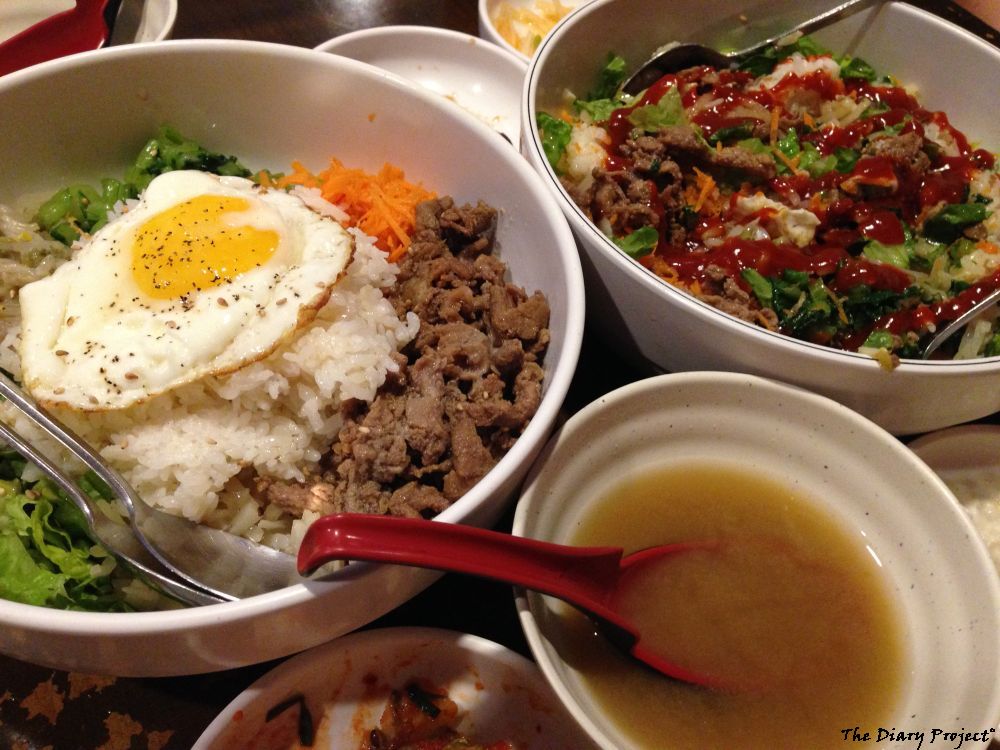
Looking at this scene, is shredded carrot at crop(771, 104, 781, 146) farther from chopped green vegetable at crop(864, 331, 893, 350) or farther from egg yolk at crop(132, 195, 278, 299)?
egg yolk at crop(132, 195, 278, 299)

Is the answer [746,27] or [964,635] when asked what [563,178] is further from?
[964,635]

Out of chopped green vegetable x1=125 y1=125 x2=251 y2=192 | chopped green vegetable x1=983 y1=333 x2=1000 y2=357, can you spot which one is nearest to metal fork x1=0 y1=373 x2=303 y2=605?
chopped green vegetable x1=125 y1=125 x2=251 y2=192

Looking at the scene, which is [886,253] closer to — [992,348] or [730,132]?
[992,348]

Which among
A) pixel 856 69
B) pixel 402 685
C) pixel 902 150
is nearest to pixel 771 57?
pixel 856 69

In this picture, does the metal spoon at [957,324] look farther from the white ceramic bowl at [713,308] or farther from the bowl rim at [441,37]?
the bowl rim at [441,37]

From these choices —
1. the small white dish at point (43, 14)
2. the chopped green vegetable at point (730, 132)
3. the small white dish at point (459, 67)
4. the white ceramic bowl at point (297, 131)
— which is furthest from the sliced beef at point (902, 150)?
the small white dish at point (43, 14)

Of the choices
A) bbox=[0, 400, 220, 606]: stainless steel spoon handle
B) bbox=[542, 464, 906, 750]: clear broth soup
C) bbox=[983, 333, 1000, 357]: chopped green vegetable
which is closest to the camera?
bbox=[0, 400, 220, 606]: stainless steel spoon handle
